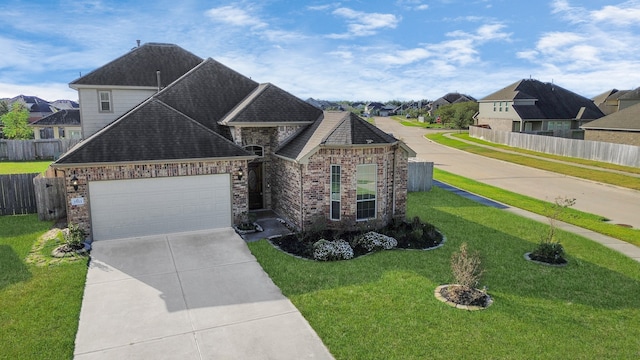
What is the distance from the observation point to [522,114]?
1912 inches

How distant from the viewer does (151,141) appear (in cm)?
1359

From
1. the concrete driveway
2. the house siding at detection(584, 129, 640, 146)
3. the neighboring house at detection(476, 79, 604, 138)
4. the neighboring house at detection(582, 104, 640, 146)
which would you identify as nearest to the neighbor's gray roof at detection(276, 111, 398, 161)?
the concrete driveway

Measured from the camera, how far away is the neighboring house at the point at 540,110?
4910cm

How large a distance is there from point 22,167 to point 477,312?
1208 inches

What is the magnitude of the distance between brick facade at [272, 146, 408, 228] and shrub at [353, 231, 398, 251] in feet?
4.18

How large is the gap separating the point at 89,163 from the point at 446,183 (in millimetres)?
18822

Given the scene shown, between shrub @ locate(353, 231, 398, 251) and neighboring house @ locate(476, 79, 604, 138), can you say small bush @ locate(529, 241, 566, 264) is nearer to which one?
shrub @ locate(353, 231, 398, 251)

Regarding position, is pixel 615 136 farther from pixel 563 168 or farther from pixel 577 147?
pixel 563 168

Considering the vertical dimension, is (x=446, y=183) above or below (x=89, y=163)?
below

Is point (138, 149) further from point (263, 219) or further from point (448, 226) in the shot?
point (448, 226)

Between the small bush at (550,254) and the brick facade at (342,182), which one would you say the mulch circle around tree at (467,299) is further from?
the brick facade at (342,182)

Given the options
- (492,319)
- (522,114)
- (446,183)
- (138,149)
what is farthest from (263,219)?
(522,114)

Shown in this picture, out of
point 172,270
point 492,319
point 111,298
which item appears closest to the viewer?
point 492,319

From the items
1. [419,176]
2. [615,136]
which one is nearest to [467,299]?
[419,176]
